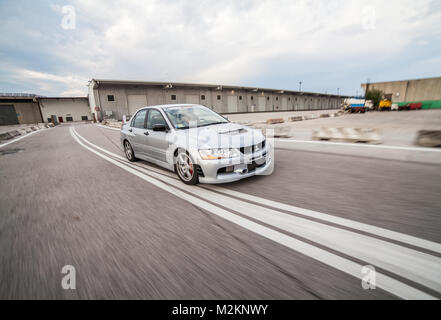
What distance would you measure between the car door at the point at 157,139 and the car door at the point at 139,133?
0.69 feet

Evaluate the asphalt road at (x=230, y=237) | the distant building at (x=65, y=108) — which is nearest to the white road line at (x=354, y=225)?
the asphalt road at (x=230, y=237)

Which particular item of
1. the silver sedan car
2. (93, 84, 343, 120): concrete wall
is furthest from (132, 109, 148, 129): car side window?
(93, 84, 343, 120): concrete wall

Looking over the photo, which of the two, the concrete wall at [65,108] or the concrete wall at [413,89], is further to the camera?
the concrete wall at [413,89]

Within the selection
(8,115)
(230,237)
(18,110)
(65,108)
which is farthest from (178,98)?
(230,237)

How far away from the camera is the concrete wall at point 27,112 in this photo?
4266 centimetres

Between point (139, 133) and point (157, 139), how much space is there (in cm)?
98

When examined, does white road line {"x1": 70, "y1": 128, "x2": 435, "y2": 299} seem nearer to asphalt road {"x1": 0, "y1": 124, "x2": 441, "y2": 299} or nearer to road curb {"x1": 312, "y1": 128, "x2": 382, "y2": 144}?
asphalt road {"x1": 0, "y1": 124, "x2": 441, "y2": 299}

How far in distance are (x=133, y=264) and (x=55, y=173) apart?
435cm

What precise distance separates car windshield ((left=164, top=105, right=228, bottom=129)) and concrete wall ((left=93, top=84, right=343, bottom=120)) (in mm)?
31857

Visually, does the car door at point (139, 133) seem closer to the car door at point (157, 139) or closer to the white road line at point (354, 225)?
the car door at point (157, 139)

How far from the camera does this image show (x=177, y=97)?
123ft

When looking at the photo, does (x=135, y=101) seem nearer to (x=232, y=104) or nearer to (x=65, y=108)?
(x=232, y=104)

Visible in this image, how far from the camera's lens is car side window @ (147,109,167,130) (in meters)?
4.27
